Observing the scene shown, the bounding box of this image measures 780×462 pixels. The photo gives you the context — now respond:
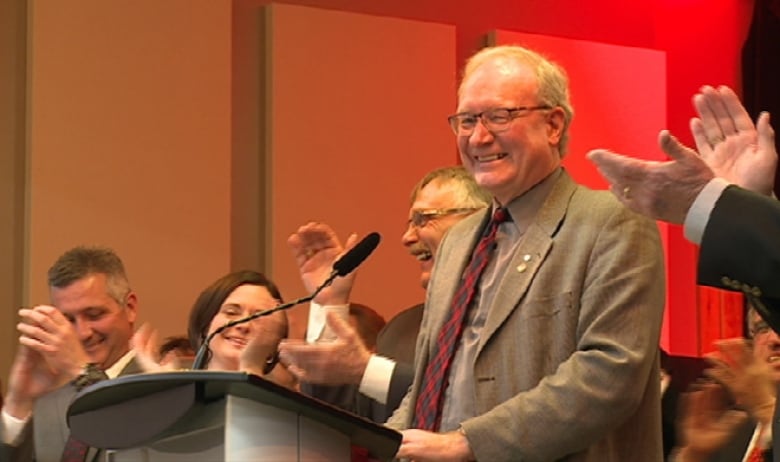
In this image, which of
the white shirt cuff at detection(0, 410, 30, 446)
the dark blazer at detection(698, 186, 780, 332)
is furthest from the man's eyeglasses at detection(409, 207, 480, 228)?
the dark blazer at detection(698, 186, 780, 332)

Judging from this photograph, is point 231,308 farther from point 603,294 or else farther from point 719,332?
point 719,332

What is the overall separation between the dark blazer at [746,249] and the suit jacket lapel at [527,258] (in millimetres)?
997

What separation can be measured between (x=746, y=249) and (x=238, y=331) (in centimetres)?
242

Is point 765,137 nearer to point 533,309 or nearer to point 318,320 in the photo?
point 533,309

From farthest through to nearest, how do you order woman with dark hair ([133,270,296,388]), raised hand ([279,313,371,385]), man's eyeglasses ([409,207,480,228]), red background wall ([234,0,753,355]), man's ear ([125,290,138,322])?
1. red background wall ([234,0,753,355])
2. man's ear ([125,290,138,322])
3. man's eyeglasses ([409,207,480,228])
4. woman with dark hair ([133,270,296,388])
5. raised hand ([279,313,371,385])

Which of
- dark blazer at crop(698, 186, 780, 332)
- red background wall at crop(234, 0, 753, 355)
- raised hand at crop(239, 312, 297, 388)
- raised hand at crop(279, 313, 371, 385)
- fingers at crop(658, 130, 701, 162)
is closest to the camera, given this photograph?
dark blazer at crop(698, 186, 780, 332)

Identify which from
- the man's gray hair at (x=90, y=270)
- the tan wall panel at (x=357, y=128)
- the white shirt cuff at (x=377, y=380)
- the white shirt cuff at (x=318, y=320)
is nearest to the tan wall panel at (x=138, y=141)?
the tan wall panel at (x=357, y=128)

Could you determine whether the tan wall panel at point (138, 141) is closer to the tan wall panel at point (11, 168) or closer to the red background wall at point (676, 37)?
the tan wall panel at point (11, 168)

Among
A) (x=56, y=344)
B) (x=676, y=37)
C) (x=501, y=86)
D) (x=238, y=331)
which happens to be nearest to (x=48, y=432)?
(x=56, y=344)

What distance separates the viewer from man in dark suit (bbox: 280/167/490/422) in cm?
354

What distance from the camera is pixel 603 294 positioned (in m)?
3.15

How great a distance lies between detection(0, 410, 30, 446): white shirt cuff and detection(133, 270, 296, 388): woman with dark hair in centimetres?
44

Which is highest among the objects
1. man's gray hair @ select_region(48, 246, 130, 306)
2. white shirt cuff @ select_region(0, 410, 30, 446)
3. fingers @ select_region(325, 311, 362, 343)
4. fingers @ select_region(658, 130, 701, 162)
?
fingers @ select_region(658, 130, 701, 162)

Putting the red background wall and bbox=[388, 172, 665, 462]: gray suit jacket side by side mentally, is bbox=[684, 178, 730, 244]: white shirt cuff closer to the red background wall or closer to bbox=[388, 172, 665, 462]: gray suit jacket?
bbox=[388, 172, 665, 462]: gray suit jacket
